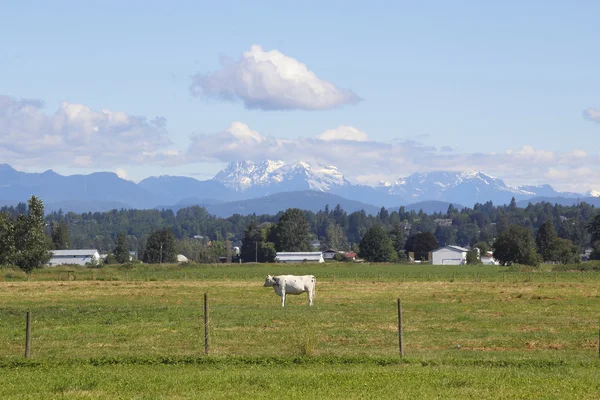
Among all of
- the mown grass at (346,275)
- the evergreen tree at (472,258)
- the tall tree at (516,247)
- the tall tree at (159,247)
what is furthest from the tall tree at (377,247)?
the mown grass at (346,275)

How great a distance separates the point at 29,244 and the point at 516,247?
241 ft

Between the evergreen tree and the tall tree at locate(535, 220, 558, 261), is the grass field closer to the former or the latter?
the tall tree at locate(535, 220, 558, 261)

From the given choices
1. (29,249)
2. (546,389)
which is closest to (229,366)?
(546,389)

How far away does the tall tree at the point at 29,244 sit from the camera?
93688 mm

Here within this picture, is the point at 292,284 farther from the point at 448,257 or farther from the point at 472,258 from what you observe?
the point at 448,257

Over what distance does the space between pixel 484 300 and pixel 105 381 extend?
2997 cm

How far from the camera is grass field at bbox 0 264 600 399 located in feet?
65.5

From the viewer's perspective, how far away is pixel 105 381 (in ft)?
68.3

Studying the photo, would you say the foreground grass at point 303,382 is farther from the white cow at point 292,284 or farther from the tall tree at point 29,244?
the tall tree at point 29,244

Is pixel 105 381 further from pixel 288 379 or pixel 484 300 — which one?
pixel 484 300

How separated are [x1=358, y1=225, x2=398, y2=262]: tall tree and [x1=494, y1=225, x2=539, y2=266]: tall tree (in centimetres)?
4941

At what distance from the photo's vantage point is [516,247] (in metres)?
133

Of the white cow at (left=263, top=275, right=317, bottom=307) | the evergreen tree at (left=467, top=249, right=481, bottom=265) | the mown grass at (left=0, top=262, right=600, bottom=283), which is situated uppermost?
the evergreen tree at (left=467, top=249, right=481, bottom=265)

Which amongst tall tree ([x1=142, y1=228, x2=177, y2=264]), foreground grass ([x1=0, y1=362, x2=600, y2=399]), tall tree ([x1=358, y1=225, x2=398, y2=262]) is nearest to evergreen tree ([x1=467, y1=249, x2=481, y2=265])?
tall tree ([x1=358, y1=225, x2=398, y2=262])
